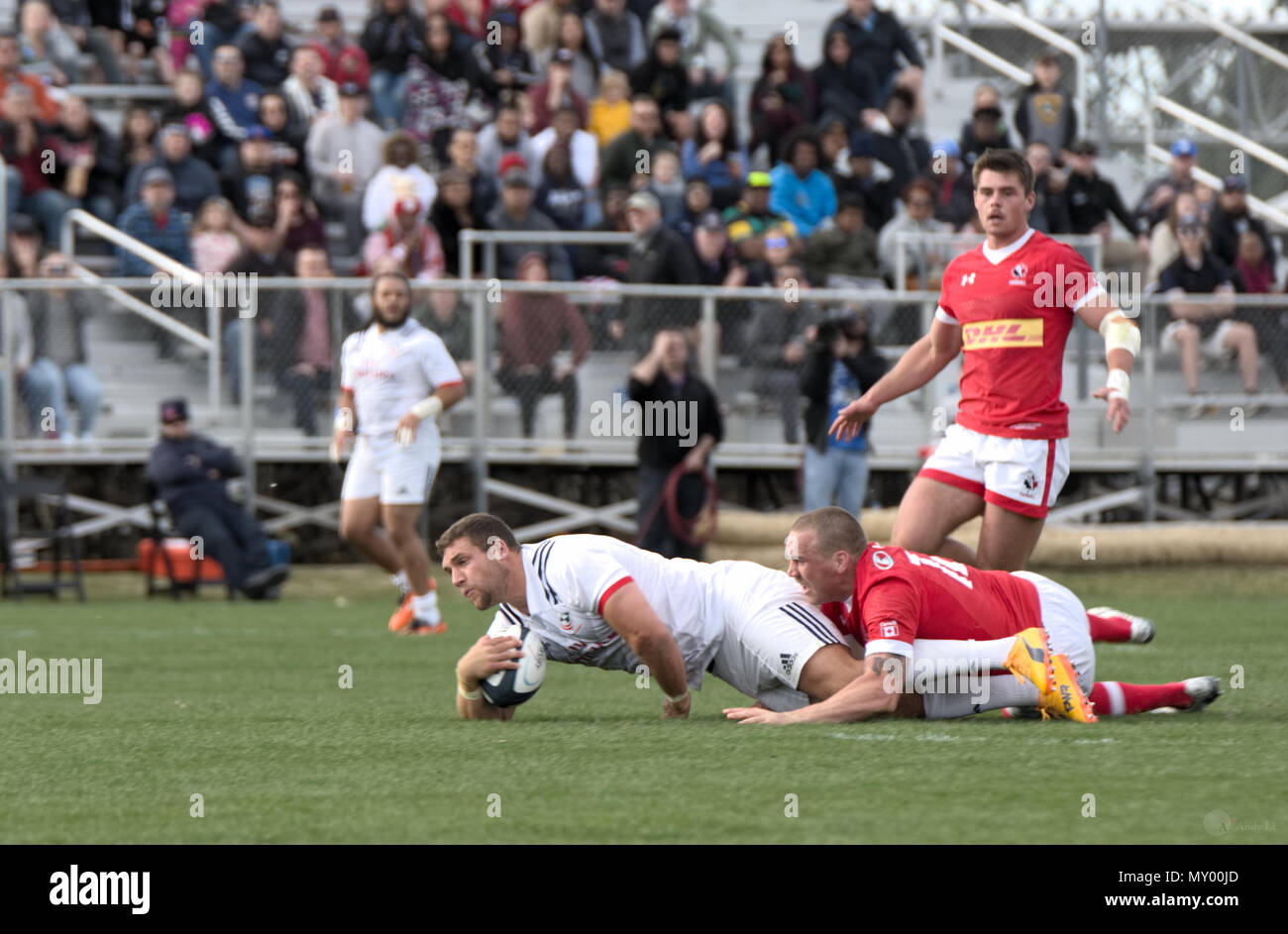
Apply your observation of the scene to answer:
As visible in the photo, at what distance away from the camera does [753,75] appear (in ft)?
73.9

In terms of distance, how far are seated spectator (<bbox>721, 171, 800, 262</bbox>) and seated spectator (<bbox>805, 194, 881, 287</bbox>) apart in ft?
0.91

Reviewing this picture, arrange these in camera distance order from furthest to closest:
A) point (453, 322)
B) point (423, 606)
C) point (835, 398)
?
point (453, 322) → point (835, 398) → point (423, 606)

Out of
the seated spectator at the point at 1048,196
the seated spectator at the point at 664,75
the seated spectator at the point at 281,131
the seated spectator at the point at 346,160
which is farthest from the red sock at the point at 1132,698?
the seated spectator at the point at 664,75

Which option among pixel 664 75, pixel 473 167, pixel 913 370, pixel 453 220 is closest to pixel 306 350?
pixel 453 220

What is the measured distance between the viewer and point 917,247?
17.7 m

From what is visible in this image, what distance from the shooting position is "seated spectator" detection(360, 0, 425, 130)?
1986 cm

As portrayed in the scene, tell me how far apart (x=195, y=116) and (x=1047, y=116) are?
862 centimetres

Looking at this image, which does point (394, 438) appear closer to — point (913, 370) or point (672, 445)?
point (672, 445)

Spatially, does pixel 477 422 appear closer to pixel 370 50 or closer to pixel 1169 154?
pixel 370 50

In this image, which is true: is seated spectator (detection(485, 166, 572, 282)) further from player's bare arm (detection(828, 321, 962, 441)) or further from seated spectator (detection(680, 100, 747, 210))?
player's bare arm (detection(828, 321, 962, 441))

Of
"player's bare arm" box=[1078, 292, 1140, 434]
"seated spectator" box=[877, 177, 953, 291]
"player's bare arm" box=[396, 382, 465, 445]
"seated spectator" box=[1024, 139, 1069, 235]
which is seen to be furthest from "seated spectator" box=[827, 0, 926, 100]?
"player's bare arm" box=[1078, 292, 1140, 434]
